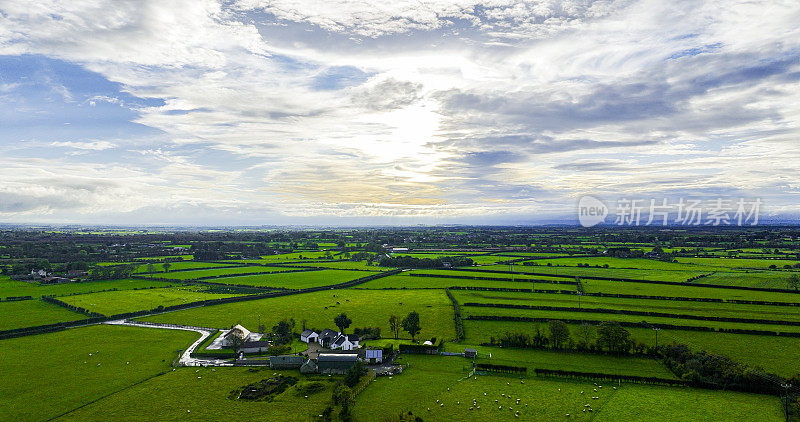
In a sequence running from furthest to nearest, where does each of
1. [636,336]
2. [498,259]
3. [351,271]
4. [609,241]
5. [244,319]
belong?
[609,241]
[498,259]
[351,271]
[244,319]
[636,336]

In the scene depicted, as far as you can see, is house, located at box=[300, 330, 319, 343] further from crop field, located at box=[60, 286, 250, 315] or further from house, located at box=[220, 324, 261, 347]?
crop field, located at box=[60, 286, 250, 315]

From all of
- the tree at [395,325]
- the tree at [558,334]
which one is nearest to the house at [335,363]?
the tree at [395,325]

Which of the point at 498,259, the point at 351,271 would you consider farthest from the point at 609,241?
the point at 351,271

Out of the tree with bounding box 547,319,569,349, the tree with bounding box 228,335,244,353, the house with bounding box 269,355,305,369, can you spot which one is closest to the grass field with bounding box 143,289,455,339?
the tree with bounding box 228,335,244,353

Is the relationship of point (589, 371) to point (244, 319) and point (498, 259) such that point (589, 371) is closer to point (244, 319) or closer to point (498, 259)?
point (244, 319)

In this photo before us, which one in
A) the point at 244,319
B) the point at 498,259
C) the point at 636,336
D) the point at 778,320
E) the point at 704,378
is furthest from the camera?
the point at 498,259
